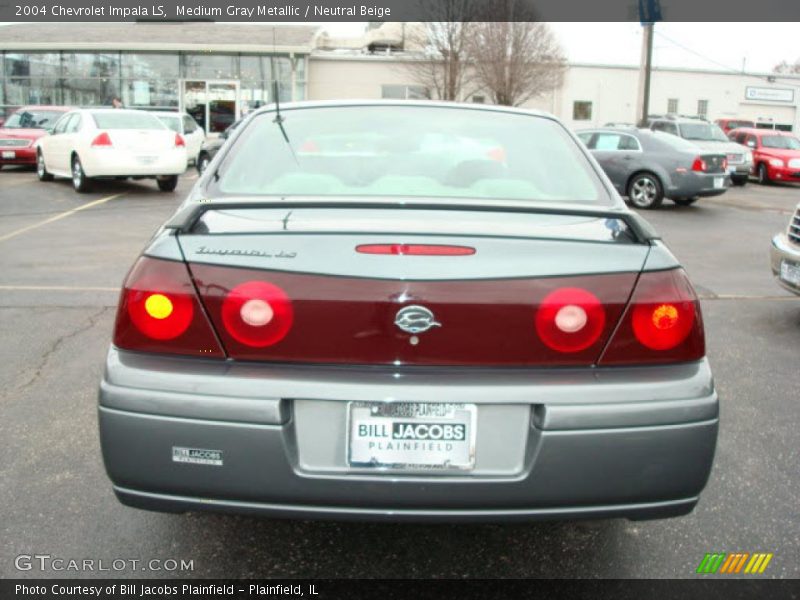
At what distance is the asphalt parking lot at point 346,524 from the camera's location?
8.44 feet

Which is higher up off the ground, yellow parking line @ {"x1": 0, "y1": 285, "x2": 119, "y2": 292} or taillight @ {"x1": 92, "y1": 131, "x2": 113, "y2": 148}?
taillight @ {"x1": 92, "y1": 131, "x2": 113, "y2": 148}

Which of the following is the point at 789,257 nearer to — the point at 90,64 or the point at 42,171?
the point at 42,171

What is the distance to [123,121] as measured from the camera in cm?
1362

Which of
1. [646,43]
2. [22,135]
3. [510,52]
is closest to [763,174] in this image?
[646,43]

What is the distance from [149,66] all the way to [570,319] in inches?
1273

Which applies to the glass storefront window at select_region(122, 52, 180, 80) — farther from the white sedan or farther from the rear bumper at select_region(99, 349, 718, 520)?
the rear bumper at select_region(99, 349, 718, 520)

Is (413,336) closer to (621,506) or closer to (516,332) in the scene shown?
(516,332)

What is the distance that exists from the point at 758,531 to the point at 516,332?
1370 millimetres

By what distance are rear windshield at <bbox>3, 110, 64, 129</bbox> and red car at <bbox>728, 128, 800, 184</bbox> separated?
1899 centimetres

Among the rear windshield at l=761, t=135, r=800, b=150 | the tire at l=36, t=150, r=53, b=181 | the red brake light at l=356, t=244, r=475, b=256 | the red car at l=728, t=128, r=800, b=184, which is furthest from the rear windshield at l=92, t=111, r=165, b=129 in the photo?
the rear windshield at l=761, t=135, r=800, b=150

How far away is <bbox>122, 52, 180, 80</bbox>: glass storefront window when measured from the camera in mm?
31078

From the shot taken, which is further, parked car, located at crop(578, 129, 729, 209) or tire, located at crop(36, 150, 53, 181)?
tire, located at crop(36, 150, 53, 181)

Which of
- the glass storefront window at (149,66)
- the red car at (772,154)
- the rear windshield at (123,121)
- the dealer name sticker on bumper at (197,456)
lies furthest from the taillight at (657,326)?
the glass storefront window at (149,66)

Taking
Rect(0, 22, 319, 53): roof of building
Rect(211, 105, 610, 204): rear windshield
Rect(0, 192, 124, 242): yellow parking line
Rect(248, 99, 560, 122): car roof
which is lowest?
Rect(0, 192, 124, 242): yellow parking line
